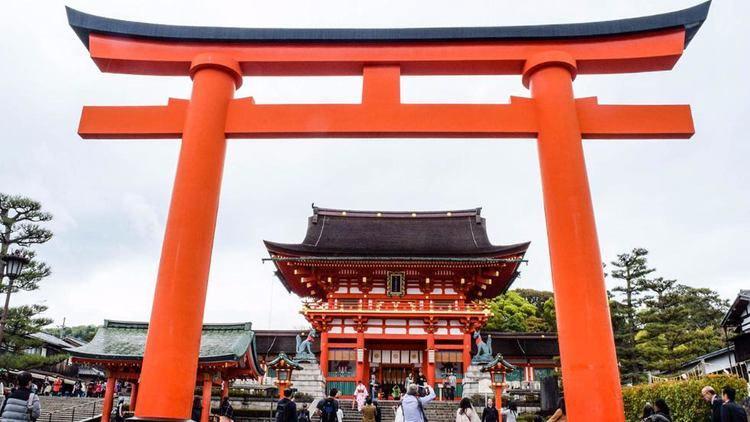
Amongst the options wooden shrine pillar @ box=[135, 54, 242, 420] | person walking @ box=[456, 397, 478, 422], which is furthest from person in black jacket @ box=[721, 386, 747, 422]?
wooden shrine pillar @ box=[135, 54, 242, 420]

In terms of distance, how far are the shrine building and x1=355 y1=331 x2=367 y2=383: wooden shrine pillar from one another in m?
0.04

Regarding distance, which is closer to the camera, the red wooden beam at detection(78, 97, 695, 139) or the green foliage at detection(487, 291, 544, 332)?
the red wooden beam at detection(78, 97, 695, 139)

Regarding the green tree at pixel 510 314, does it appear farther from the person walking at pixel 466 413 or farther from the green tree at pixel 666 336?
the person walking at pixel 466 413

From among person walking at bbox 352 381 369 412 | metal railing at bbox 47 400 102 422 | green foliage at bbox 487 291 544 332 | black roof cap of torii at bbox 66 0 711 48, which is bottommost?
metal railing at bbox 47 400 102 422

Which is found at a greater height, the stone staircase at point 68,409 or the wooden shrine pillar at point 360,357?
the wooden shrine pillar at point 360,357

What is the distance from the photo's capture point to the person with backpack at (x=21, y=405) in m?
6.04

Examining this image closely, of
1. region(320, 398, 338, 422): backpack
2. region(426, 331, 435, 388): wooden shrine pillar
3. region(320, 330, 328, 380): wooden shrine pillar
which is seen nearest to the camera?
region(320, 398, 338, 422): backpack

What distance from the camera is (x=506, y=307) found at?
44156 millimetres

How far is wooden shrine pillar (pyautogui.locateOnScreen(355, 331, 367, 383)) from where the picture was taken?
20969 millimetres

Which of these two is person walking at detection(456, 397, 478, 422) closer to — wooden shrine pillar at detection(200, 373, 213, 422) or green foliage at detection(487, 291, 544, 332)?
wooden shrine pillar at detection(200, 373, 213, 422)

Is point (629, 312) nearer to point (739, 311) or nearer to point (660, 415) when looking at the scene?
point (739, 311)

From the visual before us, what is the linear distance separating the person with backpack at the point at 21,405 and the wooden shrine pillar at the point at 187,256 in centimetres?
160

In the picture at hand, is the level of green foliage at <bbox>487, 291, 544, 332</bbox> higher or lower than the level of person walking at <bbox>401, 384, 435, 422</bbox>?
higher

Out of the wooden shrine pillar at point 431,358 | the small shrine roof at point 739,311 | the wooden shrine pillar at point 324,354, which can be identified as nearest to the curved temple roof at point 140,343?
the wooden shrine pillar at point 324,354
